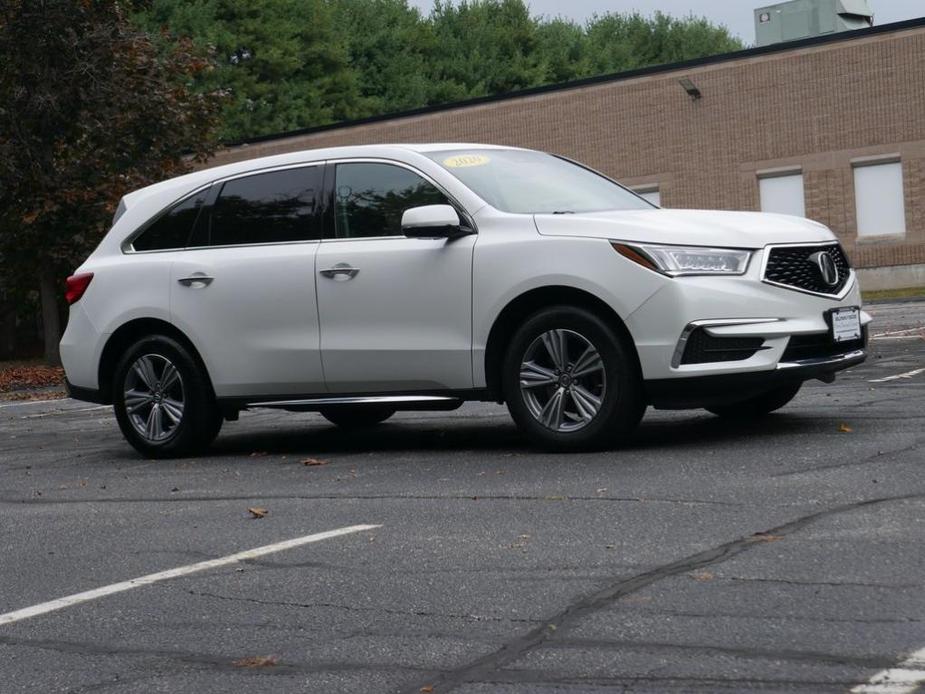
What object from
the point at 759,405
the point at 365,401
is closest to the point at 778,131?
the point at 759,405

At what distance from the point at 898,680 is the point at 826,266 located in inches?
192

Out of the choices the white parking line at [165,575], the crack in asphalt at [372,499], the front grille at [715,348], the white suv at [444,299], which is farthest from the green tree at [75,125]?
the white parking line at [165,575]

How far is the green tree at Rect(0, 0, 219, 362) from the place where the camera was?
24.0 metres

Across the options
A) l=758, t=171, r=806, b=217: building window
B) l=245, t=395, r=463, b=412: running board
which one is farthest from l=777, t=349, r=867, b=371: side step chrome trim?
l=758, t=171, r=806, b=217: building window

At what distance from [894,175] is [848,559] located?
3563 cm

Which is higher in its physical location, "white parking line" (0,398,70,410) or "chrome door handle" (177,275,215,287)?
"chrome door handle" (177,275,215,287)

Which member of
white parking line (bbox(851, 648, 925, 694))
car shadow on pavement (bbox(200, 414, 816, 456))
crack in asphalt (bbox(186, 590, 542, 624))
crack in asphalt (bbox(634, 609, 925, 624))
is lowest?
car shadow on pavement (bbox(200, 414, 816, 456))

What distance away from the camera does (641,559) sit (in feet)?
17.3

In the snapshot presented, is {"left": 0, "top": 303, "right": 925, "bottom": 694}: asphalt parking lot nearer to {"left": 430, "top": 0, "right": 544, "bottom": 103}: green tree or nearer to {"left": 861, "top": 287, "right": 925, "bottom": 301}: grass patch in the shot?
{"left": 861, "top": 287, "right": 925, "bottom": 301}: grass patch

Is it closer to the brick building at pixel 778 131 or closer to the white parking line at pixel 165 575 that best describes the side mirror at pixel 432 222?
the white parking line at pixel 165 575

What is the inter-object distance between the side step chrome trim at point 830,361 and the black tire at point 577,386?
0.78 m

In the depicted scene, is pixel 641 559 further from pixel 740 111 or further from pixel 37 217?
pixel 740 111

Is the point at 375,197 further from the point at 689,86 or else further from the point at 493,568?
the point at 689,86

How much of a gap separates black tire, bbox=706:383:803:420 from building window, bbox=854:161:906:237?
102ft
